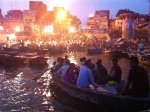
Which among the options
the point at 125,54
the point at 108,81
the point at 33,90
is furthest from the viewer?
the point at 125,54

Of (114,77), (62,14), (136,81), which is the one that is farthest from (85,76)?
(62,14)

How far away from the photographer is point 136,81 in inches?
314

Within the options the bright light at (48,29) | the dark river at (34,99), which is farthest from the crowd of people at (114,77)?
the bright light at (48,29)

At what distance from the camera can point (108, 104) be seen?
30.0 feet

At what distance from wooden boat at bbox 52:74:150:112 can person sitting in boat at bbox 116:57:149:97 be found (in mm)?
196

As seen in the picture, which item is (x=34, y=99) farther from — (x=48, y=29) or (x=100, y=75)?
(x=48, y=29)

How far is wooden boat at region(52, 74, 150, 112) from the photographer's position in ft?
27.0

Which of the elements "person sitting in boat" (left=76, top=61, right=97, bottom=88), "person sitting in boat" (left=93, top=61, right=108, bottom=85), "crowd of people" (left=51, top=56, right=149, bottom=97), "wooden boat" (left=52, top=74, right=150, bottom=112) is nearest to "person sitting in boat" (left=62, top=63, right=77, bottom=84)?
"crowd of people" (left=51, top=56, right=149, bottom=97)

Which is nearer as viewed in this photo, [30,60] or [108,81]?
[108,81]

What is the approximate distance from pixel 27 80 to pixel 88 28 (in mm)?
43811

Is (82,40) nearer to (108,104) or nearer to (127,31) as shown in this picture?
(127,31)

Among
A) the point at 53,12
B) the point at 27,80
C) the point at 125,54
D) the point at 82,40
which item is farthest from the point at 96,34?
the point at 27,80

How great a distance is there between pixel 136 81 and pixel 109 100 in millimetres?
1476

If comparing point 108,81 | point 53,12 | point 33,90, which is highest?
point 53,12
